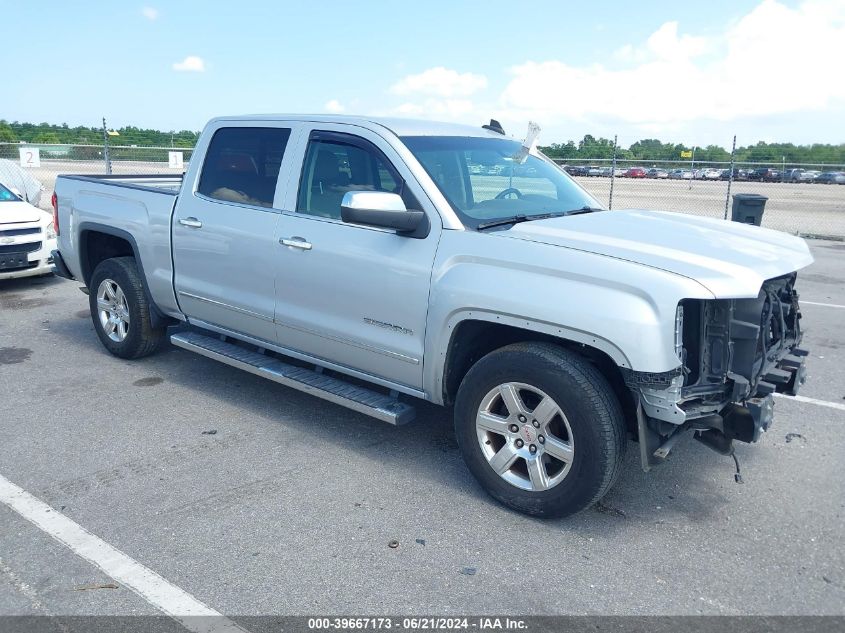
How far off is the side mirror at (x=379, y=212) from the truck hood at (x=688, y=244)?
48 cm

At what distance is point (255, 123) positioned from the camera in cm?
500

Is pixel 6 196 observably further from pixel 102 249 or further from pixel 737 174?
pixel 737 174

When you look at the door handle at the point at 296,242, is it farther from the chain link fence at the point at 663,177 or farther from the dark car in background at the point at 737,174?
the dark car in background at the point at 737,174

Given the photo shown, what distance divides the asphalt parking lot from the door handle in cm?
122

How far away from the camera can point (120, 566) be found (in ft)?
10.5

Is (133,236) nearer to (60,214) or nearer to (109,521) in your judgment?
(60,214)

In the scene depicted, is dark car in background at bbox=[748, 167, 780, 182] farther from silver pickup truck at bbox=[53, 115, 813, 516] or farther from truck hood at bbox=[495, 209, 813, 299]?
truck hood at bbox=[495, 209, 813, 299]

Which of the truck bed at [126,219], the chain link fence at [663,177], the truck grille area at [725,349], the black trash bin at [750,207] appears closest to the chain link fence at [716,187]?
the chain link fence at [663,177]

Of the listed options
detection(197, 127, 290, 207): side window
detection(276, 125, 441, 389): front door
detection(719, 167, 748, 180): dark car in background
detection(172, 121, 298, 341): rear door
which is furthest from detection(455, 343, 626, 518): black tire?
detection(719, 167, 748, 180): dark car in background

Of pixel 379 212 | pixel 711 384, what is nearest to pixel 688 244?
pixel 711 384

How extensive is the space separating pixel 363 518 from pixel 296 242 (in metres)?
1.72

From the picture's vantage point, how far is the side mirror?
146 inches

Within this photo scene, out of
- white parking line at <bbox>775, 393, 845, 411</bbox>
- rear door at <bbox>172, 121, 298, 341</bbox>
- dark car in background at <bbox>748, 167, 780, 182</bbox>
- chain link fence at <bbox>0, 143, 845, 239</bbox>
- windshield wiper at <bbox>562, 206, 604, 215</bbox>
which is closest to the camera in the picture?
windshield wiper at <bbox>562, 206, 604, 215</bbox>

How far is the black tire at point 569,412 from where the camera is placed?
3336 mm
